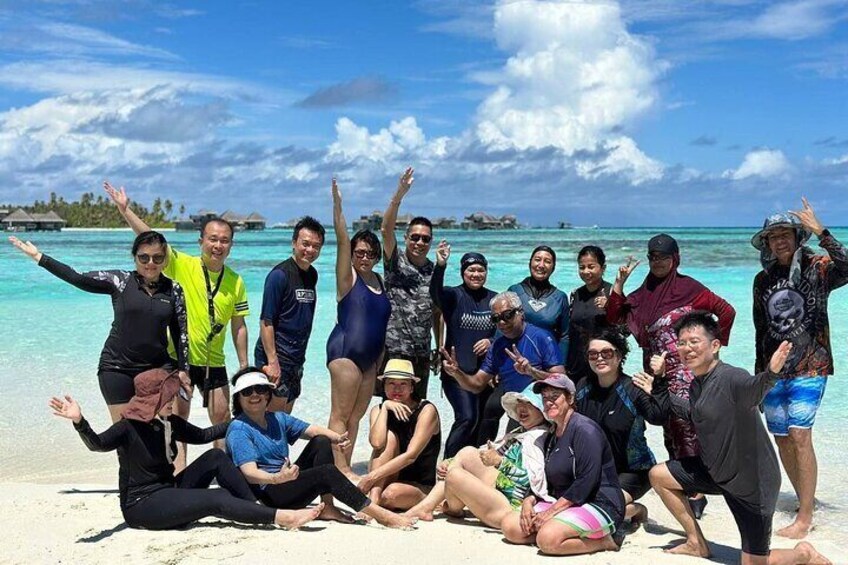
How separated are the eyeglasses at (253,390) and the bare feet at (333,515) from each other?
788 mm

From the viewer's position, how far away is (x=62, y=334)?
13.3 meters

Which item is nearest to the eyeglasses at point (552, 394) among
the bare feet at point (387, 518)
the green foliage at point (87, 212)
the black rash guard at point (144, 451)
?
the bare feet at point (387, 518)

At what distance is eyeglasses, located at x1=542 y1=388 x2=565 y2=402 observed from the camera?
13.9 feet

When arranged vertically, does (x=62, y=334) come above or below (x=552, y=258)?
below

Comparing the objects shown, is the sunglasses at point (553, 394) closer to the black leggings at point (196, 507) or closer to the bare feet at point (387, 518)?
the bare feet at point (387, 518)

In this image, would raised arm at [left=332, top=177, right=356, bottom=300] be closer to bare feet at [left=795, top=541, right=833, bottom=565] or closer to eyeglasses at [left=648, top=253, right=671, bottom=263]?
eyeglasses at [left=648, top=253, right=671, bottom=263]

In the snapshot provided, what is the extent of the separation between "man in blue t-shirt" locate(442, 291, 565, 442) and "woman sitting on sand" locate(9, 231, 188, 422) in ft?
5.93

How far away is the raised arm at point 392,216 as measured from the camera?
18.4 ft

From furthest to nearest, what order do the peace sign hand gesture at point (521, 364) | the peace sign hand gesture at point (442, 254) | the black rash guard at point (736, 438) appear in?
1. the peace sign hand gesture at point (442, 254)
2. the peace sign hand gesture at point (521, 364)
3. the black rash guard at point (736, 438)

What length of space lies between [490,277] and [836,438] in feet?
60.0

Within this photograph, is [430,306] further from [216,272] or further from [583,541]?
[583,541]

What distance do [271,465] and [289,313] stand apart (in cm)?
117

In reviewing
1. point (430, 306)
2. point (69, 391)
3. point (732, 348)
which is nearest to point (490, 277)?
point (732, 348)

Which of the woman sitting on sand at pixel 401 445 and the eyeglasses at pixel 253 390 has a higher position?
the eyeglasses at pixel 253 390
